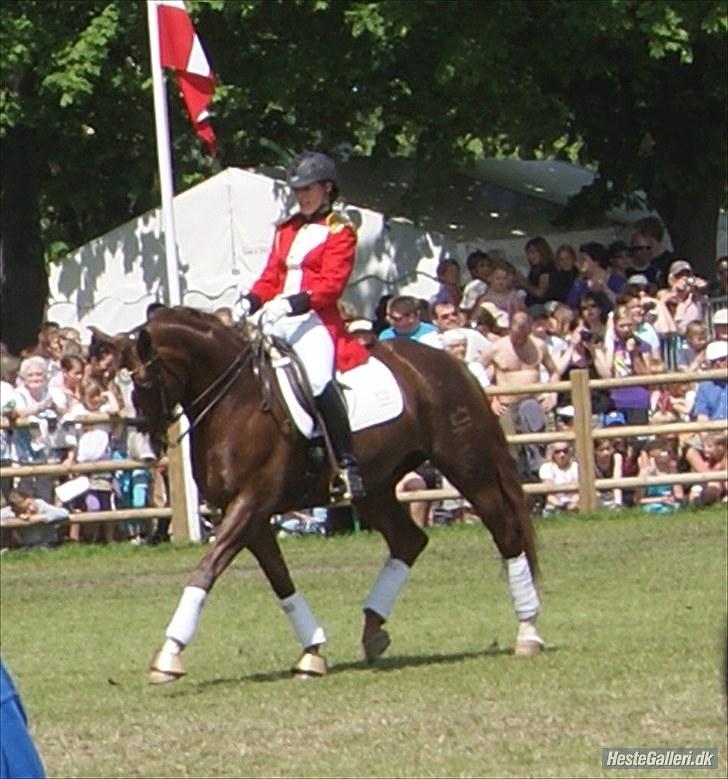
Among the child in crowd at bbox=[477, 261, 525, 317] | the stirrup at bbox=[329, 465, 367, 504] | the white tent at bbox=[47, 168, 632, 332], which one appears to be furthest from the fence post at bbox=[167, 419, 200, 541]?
the stirrup at bbox=[329, 465, 367, 504]

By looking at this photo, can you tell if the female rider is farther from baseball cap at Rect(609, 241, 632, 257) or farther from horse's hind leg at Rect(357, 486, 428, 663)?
baseball cap at Rect(609, 241, 632, 257)

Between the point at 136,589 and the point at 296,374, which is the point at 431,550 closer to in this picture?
the point at 136,589

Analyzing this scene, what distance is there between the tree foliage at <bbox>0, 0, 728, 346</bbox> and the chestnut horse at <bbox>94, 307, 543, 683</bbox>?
10.7 metres

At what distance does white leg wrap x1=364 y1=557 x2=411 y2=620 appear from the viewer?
1197cm

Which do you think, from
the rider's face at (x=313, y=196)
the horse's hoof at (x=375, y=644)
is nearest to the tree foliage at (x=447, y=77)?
the rider's face at (x=313, y=196)

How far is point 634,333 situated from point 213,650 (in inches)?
289

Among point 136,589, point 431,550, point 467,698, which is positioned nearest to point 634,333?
point 431,550

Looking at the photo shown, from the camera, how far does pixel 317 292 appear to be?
11.5m

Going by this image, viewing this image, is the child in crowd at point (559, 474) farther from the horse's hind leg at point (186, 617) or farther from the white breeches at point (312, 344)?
the horse's hind leg at point (186, 617)

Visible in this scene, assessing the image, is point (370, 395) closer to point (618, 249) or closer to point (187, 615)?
point (187, 615)

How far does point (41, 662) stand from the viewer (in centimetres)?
1277

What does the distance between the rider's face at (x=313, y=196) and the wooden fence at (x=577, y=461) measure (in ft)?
25.4

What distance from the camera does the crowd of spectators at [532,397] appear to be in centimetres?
1939

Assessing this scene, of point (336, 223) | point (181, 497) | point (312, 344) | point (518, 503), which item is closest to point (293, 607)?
point (312, 344)
